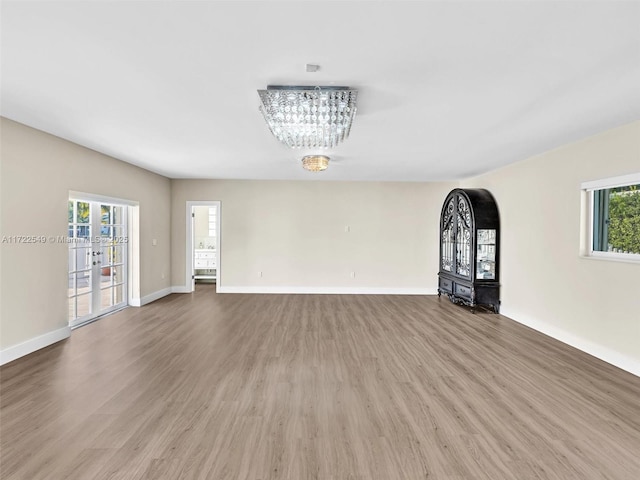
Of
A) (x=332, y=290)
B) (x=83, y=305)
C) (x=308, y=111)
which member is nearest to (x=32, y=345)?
(x=83, y=305)

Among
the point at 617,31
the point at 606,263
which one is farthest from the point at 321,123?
the point at 606,263

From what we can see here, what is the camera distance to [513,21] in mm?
1592

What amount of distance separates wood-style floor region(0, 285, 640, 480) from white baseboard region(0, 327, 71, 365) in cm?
11

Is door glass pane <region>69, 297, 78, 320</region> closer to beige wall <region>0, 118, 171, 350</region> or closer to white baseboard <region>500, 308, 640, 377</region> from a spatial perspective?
beige wall <region>0, 118, 171, 350</region>

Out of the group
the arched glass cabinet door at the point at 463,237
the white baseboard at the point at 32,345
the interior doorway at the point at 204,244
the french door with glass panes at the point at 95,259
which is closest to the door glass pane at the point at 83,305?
the french door with glass panes at the point at 95,259

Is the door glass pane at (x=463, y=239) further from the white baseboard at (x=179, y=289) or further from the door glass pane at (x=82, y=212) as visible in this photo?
the door glass pane at (x=82, y=212)

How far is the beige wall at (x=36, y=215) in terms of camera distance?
3.17 m

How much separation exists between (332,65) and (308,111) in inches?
23.6

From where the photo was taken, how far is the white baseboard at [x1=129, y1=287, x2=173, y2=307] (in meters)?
5.56

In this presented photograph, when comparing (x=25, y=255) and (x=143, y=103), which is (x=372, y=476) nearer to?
(x=143, y=103)

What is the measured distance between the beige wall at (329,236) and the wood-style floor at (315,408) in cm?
276

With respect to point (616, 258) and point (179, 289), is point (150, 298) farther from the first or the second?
point (616, 258)

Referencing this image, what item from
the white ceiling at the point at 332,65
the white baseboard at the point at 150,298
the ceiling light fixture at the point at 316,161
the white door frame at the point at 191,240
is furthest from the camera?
the white door frame at the point at 191,240

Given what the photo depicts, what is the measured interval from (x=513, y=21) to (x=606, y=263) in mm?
3054
